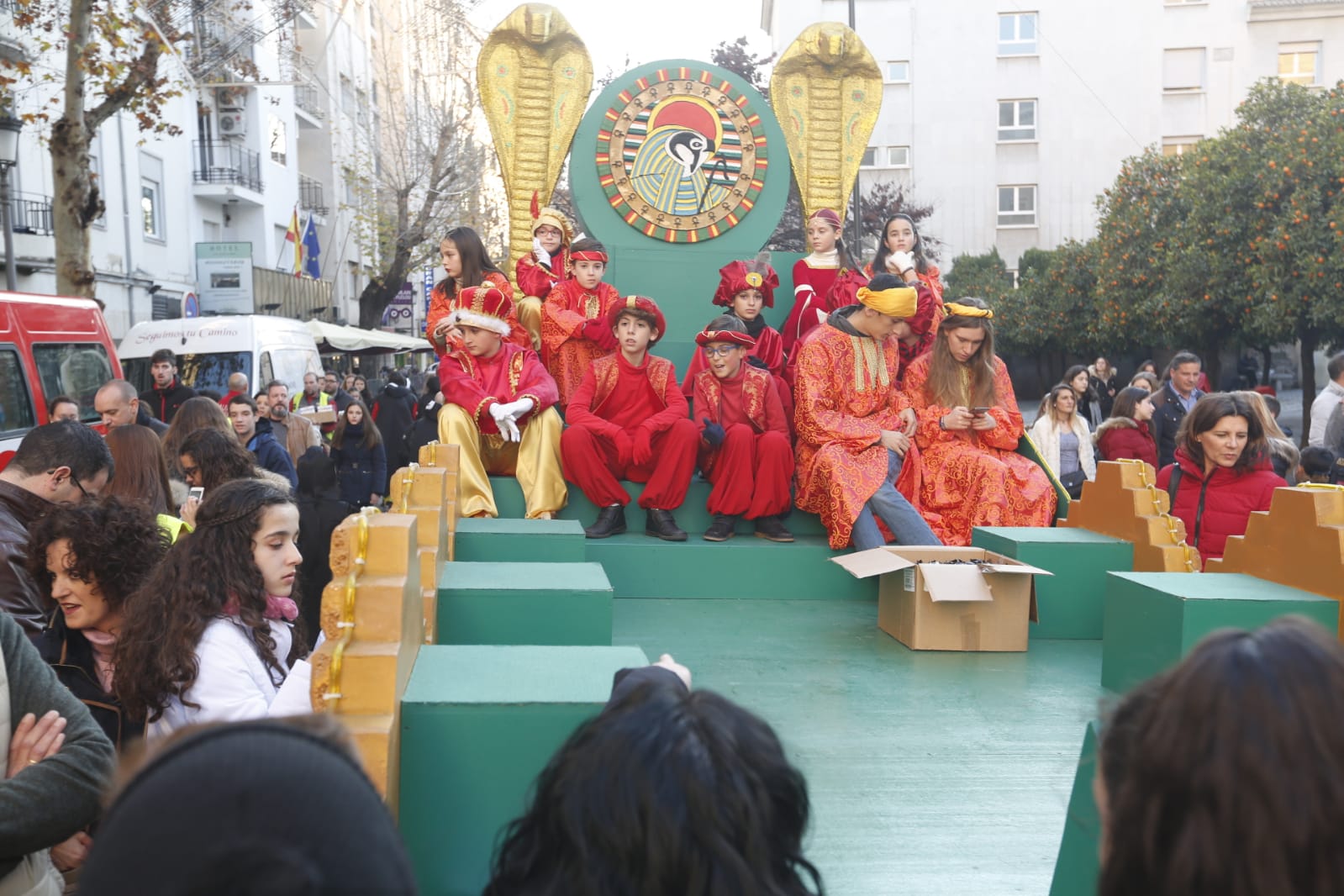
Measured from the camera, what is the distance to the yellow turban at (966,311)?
653 centimetres

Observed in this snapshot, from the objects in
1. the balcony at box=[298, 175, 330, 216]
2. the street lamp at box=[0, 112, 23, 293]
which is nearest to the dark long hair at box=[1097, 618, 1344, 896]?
the street lamp at box=[0, 112, 23, 293]

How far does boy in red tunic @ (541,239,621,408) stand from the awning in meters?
12.6

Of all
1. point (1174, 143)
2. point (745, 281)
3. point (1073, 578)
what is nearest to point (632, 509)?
point (745, 281)

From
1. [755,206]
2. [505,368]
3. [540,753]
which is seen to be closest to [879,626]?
[505,368]

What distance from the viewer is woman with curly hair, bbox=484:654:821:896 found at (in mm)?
1521

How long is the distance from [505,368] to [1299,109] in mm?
19740

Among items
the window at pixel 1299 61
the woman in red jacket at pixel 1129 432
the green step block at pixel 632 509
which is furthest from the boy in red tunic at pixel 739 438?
the window at pixel 1299 61

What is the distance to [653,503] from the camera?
647 cm

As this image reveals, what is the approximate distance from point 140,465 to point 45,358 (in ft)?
17.3

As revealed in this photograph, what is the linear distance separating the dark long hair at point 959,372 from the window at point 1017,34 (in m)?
28.2

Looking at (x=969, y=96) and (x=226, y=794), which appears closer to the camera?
(x=226, y=794)

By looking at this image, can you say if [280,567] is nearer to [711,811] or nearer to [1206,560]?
[711,811]

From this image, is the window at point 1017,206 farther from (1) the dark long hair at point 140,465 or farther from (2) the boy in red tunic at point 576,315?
(1) the dark long hair at point 140,465

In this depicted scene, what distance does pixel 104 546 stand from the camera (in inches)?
115
